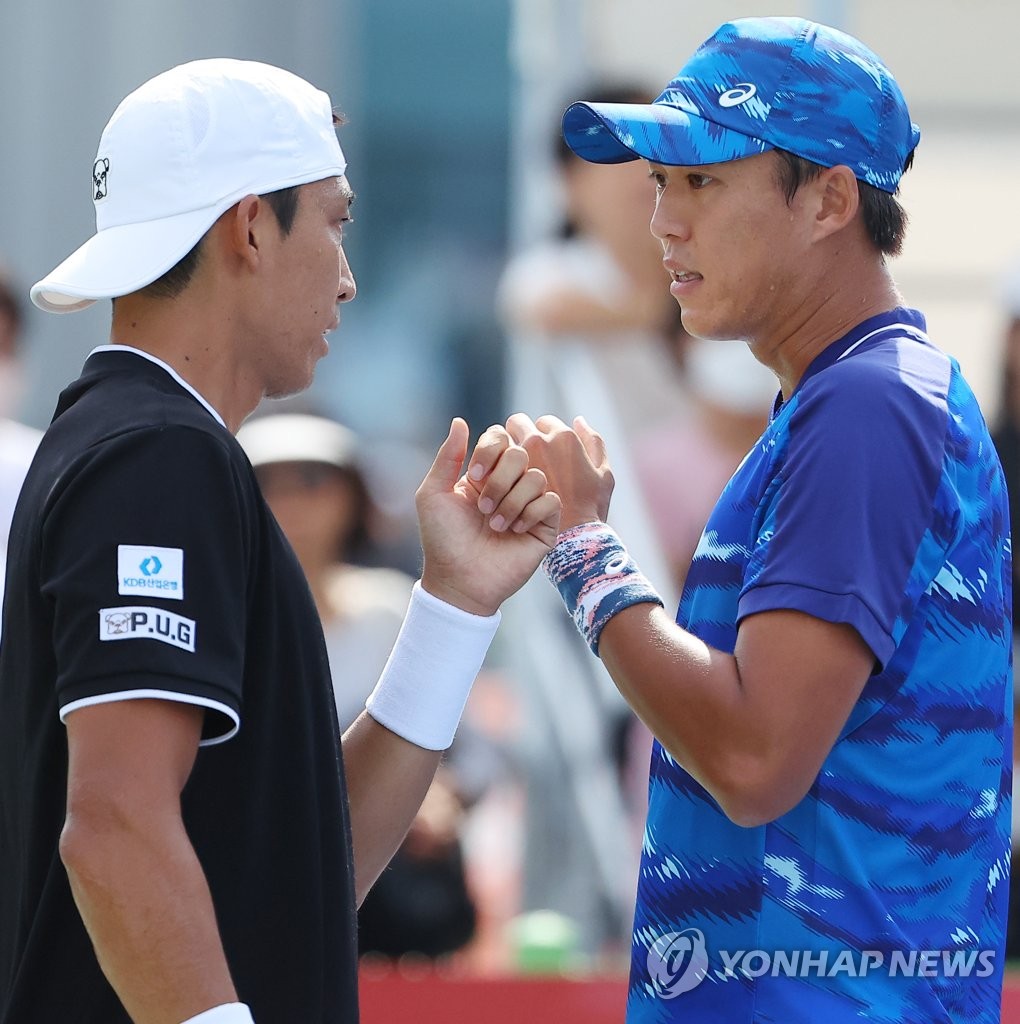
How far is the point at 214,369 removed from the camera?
2092 millimetres

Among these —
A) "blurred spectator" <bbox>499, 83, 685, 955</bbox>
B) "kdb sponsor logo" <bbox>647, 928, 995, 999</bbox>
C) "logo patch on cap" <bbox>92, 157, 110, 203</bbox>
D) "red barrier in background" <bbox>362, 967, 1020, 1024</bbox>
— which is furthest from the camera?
"blurred spectator" <bbox>499, 83, 685, 955</bbox>

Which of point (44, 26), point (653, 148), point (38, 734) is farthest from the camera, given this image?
point (44, 26)

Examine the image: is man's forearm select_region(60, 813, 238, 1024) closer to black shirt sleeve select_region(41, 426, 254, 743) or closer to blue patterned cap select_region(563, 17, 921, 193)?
black shirt sleeve select_region(41, 426, 254, 743)

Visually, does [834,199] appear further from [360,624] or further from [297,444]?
[297,444]

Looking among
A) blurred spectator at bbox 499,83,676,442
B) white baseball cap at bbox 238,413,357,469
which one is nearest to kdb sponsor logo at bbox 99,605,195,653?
white baseball cap at bbox 238,413,357,469

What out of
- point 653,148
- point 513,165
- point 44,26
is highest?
point 653,148

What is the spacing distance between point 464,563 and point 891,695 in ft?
2.06

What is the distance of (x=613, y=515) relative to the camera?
4.28 metres

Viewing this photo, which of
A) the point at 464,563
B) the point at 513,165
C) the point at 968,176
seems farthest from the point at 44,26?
the point at 464,563

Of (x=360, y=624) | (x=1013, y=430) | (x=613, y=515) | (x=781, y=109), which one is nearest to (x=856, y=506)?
(x=781, y=109)

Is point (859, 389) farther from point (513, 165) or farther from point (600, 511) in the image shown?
point (513, 165)

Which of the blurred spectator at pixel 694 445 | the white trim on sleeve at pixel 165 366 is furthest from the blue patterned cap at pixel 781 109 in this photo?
the blurred spectator at pixel 694 445

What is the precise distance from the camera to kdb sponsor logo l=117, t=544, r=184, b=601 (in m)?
1.79

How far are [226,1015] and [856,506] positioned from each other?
858 mm
